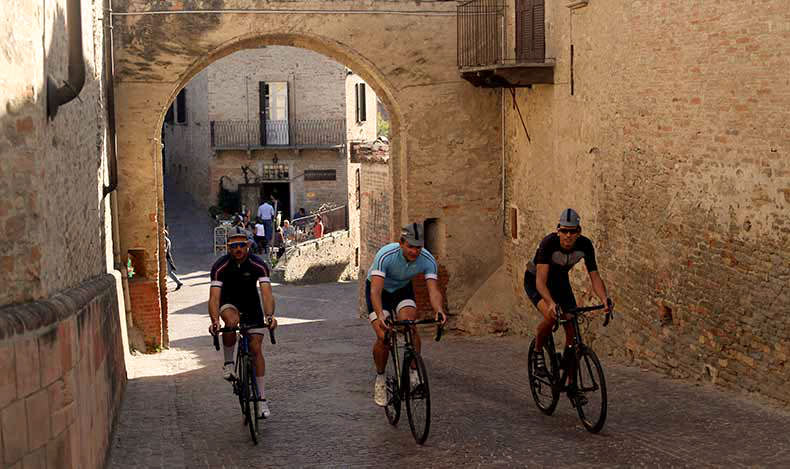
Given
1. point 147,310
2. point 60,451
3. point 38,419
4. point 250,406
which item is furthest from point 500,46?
point 38,419

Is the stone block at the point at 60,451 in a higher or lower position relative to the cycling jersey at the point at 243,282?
lower

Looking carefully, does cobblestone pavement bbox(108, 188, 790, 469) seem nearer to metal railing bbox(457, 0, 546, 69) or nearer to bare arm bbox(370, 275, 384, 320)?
bare arm bbox(370, 275, 384, 320)

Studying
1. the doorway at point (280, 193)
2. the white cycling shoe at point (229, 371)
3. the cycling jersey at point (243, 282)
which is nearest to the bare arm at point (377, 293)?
the cycling jersey at point (243, 282)

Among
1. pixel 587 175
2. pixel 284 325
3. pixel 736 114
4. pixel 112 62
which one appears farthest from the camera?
pixel 284 325

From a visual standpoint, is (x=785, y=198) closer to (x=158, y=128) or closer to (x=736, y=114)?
(x=736, y=114)

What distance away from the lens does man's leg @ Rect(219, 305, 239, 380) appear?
9.28m

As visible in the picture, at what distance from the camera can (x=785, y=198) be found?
9.25 m

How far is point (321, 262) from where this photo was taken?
31734 mm

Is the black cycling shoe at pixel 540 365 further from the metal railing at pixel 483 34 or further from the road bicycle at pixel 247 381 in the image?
the metal railing at pixel 483 34

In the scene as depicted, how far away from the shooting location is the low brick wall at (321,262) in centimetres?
2952

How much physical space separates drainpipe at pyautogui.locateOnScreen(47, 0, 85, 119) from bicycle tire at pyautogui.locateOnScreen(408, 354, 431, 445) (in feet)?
10.6

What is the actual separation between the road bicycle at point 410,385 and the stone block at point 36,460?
129 inches

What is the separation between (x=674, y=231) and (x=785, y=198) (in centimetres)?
201

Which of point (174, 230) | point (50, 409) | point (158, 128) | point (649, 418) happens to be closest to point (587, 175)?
point (649, 418)
